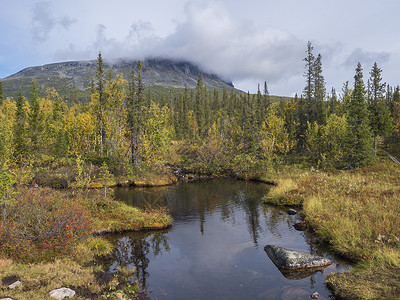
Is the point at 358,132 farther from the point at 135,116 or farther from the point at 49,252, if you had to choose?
the point at 49,252

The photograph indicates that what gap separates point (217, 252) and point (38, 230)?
32.6ft

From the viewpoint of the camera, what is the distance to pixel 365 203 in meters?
19.2

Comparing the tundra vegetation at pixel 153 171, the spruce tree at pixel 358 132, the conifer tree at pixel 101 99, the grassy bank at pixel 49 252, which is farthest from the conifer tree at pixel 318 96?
the grassy bank at pixel 49 252

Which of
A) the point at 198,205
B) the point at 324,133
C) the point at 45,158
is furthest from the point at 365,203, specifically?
the point at 45,158

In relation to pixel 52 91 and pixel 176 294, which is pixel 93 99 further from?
pixel 176 294

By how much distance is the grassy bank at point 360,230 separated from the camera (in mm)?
10148

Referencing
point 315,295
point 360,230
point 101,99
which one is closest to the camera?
point 315,295

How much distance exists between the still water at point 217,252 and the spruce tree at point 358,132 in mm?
21618

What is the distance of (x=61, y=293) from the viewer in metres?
9.01

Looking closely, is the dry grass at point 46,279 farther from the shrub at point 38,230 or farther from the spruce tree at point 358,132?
the spruce tree at point 358,132

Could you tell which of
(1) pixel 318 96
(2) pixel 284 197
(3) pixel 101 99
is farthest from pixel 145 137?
(1) pixel 318 96

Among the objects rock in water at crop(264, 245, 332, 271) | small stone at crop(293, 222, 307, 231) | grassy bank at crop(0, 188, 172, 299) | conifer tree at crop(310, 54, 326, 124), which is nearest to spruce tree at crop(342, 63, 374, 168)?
conifer tree at crop(310, 54, 326, 124)

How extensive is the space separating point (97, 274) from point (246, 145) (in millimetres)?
38592

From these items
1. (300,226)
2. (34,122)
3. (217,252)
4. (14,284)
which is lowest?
(217,252)
